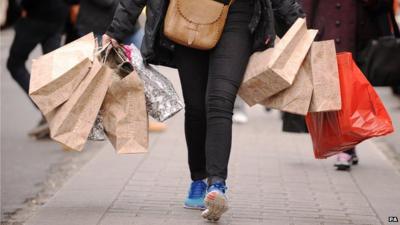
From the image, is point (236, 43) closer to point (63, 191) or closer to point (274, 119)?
point (63, 191)

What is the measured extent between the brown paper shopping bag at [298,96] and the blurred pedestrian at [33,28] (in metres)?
3.80

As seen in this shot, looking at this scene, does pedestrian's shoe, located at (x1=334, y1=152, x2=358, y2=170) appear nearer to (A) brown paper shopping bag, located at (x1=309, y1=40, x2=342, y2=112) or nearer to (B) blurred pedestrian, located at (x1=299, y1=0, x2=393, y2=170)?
(B) blurred pedestrian, located at (x1=299, y1=0, x2=393, y2=170)

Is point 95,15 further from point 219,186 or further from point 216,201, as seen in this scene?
point 216,201

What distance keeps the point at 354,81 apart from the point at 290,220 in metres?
0.88

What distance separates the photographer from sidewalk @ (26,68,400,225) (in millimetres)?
5738

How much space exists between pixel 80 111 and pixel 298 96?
1225 millimetres

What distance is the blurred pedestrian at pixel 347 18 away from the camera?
7.24m

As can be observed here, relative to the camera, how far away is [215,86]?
5.46 metres

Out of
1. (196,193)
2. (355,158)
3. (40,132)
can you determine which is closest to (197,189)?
(196,193)

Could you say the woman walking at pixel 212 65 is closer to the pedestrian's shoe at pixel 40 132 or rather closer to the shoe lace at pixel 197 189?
the shoe lace at pixel 197 189

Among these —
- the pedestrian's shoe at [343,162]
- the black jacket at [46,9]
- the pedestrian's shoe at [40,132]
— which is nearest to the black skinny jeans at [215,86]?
the pedestrian's shoe at [343,162]

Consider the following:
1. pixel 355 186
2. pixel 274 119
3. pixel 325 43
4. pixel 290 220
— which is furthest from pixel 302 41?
pixel 274 119

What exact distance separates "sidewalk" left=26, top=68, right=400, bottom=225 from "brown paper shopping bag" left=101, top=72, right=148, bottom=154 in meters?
0.43

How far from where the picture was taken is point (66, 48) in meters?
5.72
